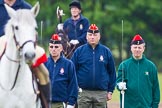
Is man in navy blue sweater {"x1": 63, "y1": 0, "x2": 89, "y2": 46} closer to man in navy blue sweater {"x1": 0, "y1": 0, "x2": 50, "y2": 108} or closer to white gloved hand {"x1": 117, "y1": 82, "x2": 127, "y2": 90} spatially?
white gloved hand {"x1": 117, "y1": 82, "x2": 127, "y2": 90}

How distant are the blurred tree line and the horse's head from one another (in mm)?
43550

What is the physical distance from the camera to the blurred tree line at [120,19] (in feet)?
181

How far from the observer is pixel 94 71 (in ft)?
51.1

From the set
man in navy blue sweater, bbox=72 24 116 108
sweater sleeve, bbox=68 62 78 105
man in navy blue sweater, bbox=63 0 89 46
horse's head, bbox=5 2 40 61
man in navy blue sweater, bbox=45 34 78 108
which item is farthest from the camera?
man in navy blue sweater, bbox=63 0 89 46

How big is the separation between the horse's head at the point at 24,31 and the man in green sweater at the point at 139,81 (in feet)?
14.5

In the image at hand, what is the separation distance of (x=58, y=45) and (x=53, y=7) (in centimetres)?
4230

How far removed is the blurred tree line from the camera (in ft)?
181

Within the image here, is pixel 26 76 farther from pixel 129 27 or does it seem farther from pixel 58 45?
pixel 129 27

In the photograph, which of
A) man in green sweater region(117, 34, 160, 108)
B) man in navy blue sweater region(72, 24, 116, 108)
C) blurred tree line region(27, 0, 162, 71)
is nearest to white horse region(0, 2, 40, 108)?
man in green sweater region(117, 34, 160, 108)

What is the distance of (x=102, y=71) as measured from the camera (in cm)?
1558

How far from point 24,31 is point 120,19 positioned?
4535cm

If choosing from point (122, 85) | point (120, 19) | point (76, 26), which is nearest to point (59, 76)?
point (122, 85)

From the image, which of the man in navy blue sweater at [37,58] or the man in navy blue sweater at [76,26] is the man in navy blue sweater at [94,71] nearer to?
the man in navy blue sweater at [76,26]

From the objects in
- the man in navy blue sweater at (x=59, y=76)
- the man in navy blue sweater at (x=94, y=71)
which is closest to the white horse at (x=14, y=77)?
the man in navy blue sweater at (x=59, y=76)
